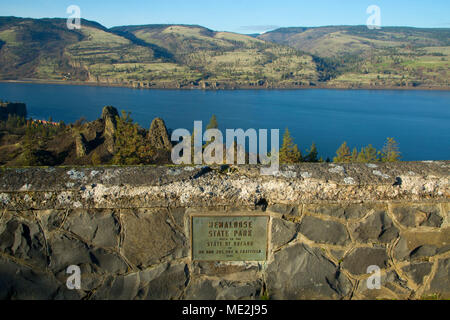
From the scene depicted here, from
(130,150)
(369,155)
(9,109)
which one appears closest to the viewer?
(130,150)

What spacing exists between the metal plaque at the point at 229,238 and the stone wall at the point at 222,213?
0.06m

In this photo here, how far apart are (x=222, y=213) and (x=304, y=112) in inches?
3366

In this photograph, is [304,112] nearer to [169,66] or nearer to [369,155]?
[369,155]

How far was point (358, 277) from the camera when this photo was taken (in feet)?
8.52

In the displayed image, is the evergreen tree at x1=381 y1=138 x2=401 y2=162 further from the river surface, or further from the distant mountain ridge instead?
the distant mountain ridge

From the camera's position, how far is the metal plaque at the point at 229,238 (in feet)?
8.18

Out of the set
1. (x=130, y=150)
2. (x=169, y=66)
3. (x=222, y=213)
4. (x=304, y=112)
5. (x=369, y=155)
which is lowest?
(x=369, y=155)

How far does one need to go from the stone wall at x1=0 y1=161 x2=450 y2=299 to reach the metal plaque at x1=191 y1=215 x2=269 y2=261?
0.19ft

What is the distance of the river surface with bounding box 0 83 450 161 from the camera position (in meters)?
59.7

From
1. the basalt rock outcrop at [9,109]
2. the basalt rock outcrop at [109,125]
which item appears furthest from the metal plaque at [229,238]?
the basalt rock outcrop at [9,109]

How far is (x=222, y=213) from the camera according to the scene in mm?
2479

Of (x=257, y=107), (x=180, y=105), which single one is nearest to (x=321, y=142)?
(x=257, y=107)

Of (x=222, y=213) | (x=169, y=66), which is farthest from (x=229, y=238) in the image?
(x=169, y=66)

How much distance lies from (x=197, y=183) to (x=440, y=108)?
10790cm
